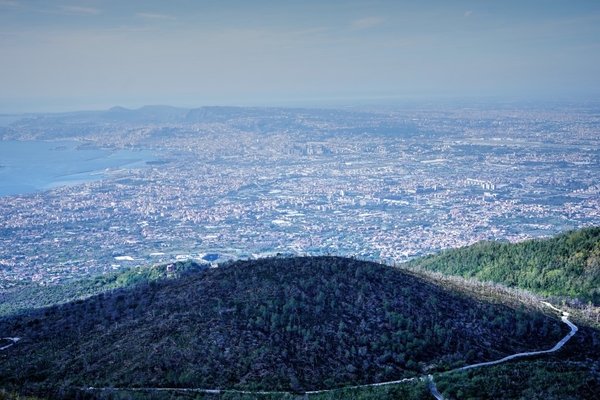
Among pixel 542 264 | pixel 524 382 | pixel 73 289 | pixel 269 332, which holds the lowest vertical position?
pixel 73 289

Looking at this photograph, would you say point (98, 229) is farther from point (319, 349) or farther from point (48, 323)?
point (319, 349)

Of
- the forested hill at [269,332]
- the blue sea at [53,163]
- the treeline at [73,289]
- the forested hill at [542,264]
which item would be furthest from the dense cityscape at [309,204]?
the forested hill at [269,332]

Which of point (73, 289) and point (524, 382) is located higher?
point (524, 382)

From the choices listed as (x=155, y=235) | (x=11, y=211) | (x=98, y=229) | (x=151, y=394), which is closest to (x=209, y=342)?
(x=151, y=394)

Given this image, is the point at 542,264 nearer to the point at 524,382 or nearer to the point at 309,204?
the point at 524,382

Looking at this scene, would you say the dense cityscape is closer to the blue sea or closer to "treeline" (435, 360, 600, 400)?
the blue sea

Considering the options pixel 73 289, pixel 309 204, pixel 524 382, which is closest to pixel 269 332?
pixel 524 382

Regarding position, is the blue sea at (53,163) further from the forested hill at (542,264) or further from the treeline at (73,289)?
the forested hill at (542,264)
